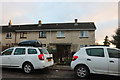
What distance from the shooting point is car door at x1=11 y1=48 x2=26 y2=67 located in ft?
22.4

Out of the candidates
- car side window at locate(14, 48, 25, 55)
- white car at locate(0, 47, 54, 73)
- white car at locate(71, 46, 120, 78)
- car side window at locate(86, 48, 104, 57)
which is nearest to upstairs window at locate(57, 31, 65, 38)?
white car at locate(0, 47, 54, 73)

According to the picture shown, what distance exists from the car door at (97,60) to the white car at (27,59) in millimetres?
2693

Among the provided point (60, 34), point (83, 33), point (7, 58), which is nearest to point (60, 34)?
point (60, 34)

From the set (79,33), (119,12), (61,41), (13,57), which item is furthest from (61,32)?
(13,57)

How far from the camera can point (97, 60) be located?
18.4 ft

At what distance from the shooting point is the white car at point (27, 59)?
6.50 metres

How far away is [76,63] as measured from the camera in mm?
6004

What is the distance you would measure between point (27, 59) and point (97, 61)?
4126mm

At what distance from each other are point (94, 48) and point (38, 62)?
3.36 m

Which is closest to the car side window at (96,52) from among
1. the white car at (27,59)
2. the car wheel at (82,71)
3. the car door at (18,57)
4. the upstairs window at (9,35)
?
the car wheel at (82,71)

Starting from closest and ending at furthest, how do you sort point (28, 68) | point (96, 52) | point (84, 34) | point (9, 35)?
1. point (96, 52)
2. point (28, 68)
3. point (84, 34)
4. point (9, 35)

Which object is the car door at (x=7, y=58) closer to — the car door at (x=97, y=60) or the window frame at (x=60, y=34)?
the car door at (x=97, y=60)

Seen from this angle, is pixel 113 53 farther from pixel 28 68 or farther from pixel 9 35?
pixel 9 35

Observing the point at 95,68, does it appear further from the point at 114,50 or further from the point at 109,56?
the point at 114,50
